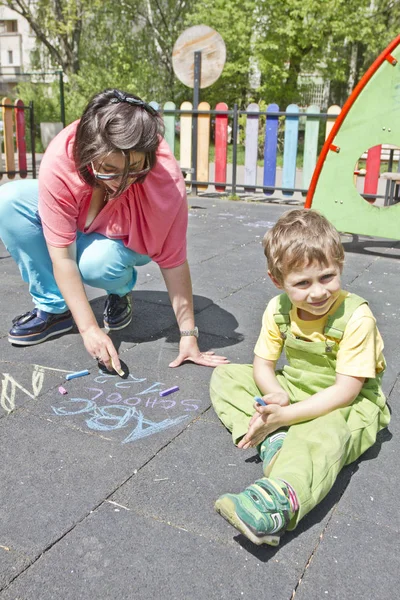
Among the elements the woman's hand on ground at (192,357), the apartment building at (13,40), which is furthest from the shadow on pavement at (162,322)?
the apartment building at (13,40)

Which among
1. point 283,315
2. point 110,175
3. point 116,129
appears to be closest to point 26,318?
point 110,175

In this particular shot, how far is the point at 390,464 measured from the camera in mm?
1948

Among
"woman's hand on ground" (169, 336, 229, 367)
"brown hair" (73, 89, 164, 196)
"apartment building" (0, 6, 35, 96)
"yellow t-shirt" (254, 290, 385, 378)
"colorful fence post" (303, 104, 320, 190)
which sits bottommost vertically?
"woman's hand on ground" (169, 336, 229, 367)

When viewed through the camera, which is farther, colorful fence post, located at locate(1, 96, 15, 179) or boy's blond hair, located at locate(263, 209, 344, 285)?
colorful fence post, located at locate(1, 96, 15, 179)

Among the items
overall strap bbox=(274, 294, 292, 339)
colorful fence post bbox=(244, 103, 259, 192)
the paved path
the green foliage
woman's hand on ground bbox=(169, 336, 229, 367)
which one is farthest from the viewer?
the green foliage

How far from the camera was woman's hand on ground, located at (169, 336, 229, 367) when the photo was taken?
2.69 meters

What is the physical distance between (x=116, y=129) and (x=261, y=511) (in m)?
1.44

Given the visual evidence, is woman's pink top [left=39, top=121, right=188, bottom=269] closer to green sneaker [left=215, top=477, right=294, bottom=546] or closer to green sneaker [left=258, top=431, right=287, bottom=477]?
green sneaker [left=258, top=431, right=287, bottom=477]

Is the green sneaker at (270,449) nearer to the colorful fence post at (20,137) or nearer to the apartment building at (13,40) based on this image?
the colorful fence post at (20,137)

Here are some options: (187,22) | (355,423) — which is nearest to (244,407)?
(355,423)

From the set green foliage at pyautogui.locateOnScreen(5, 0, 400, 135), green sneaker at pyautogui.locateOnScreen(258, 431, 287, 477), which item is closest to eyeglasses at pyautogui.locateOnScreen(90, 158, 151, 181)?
green sneaker at pyautogui.locateOnScreen(258, 431, 287, 477)

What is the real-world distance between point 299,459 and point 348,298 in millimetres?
601

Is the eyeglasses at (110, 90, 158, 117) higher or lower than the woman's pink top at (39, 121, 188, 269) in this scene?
higher

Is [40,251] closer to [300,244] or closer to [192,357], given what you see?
[192,357]
